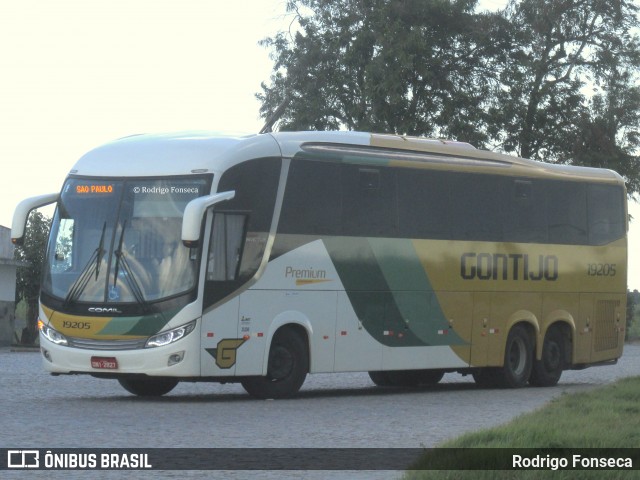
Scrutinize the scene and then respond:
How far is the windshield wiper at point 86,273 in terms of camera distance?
19.0m

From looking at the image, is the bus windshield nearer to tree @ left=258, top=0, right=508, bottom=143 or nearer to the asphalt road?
the asphalt road

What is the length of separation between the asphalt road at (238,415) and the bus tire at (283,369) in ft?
0.78

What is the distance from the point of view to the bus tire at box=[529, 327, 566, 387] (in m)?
25.3

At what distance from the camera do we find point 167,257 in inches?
736

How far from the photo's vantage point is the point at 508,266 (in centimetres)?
2411

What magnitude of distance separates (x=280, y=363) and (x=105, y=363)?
264 centimetres

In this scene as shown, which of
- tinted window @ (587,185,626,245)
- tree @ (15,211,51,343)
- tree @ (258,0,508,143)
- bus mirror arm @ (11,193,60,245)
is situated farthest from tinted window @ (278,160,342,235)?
tree @ (15,211,51,343)

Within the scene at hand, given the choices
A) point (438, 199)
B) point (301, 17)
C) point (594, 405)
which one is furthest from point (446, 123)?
point (594, 405)

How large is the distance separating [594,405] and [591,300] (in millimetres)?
9949

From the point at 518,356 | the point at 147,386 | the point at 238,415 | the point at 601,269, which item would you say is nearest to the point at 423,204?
the point at 518,356

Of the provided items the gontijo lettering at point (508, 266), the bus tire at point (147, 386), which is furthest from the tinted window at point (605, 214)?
the bus tire at point (147, 386)

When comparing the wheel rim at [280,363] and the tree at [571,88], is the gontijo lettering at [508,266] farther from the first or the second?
the tree at [571,88]

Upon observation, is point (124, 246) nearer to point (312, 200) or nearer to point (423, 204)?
point (312, 200)

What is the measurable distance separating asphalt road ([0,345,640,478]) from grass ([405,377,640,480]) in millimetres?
799
